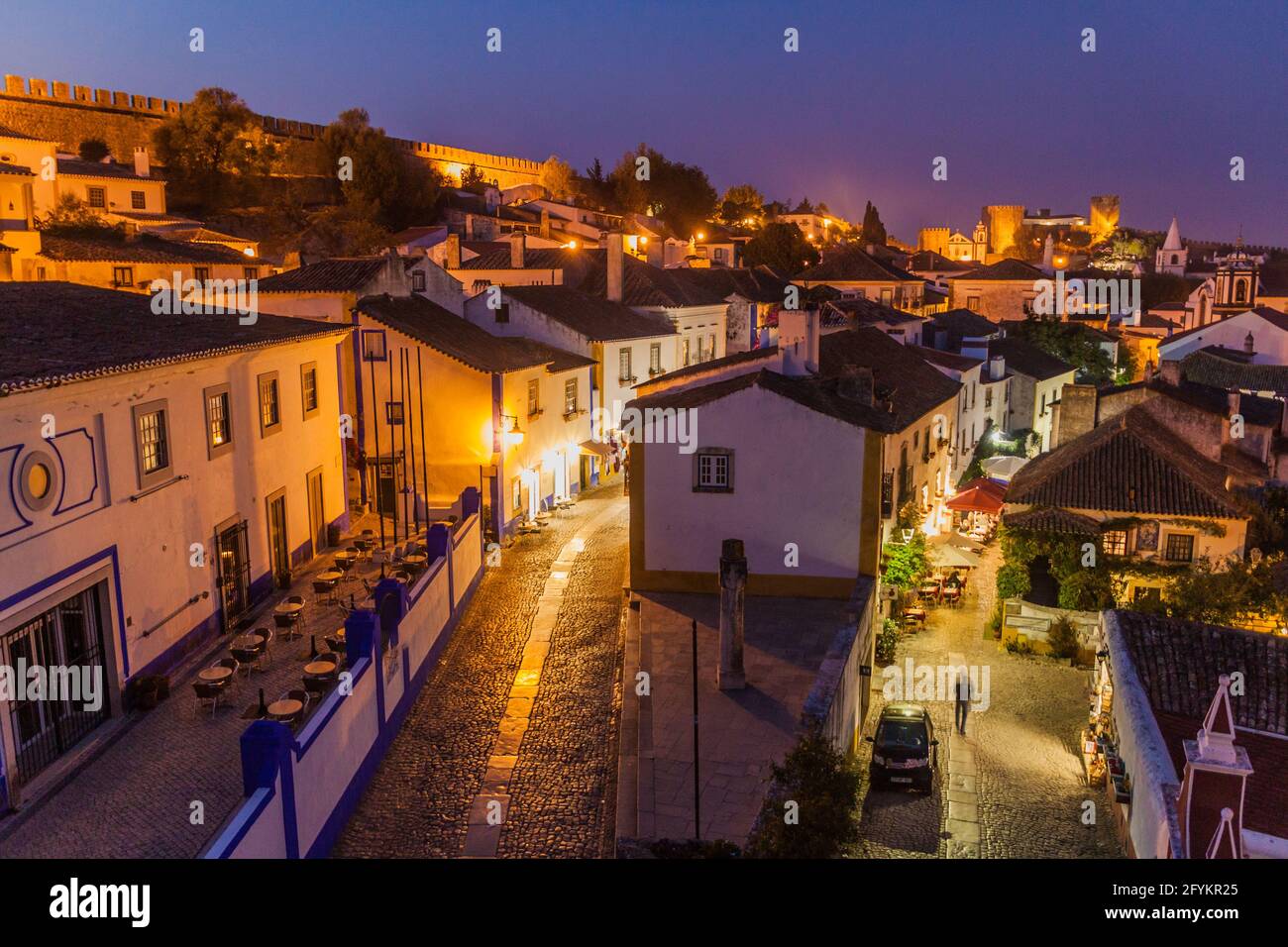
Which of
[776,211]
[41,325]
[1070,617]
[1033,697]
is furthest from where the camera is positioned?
[776,211]

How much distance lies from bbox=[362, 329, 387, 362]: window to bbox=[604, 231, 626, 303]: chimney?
59.6ft

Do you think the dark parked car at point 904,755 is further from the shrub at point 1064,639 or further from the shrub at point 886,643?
the shrub at point 1064,639

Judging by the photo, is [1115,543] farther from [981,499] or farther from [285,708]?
[285,708]

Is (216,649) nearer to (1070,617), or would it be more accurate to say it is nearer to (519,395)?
(519,395)

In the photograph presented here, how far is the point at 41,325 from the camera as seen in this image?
1520cm

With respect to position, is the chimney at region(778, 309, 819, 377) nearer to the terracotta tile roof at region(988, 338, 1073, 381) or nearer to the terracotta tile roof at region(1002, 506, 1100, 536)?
the terracotta tile roof at region(1002, 506, 1100, 536)

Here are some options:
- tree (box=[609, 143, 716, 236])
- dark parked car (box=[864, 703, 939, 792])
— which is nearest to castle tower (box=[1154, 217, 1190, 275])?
tree (box=[609, 143, 716, 236])

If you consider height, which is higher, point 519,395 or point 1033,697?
point 519,395

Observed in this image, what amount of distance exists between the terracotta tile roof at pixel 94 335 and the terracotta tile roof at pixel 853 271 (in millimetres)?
44381

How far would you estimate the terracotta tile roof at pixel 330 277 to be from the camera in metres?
27.8

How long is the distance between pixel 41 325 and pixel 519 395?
15.1 m

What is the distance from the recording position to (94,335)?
15547 mm

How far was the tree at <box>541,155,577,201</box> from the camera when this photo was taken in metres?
89.5

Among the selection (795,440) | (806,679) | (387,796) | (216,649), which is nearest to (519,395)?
(795,440)
